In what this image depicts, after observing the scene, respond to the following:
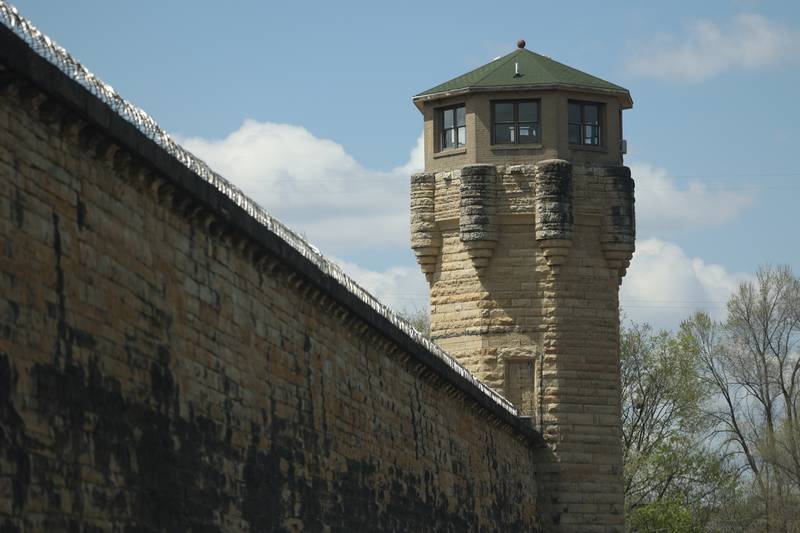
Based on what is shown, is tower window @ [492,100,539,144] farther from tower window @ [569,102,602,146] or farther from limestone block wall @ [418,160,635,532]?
tower window @ [569,102,602,146]

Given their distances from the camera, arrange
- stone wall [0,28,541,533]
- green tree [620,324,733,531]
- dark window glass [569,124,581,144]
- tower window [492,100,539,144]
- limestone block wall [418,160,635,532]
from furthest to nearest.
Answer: green tree [620,324,733,531]
dark window glass [569,124,581,144]
tower window [492,100,539,144]
limestone block wall [418,160,635,532]
stone wall [0,28,541,533]

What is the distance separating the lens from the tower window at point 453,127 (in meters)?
35.1

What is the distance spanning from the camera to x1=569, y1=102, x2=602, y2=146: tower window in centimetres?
3494

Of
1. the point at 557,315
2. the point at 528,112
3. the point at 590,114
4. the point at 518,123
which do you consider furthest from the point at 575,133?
the point at 557,315

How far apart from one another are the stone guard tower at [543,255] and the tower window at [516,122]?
0.8 inches

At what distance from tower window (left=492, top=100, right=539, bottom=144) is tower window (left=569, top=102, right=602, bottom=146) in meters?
0.77

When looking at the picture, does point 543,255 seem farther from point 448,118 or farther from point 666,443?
point 666,443

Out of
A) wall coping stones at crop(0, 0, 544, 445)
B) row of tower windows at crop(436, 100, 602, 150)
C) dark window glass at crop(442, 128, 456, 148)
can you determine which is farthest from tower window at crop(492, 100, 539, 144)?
wall coping stones at crop(0, 0, 544, 445)

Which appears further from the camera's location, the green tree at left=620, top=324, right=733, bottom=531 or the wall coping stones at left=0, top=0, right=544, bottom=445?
the green tree at left=620, top=324, right=733, bottom=531

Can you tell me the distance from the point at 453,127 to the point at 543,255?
332 cm

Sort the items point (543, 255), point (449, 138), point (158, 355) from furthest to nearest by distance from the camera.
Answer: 1. point (449, 138)
2. point (543, 255)
3. point (158, 355)

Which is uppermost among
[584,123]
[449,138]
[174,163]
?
[584,123]

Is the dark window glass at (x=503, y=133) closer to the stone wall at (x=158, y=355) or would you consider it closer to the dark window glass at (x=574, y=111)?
the dark window glass at (x=574, y=111)

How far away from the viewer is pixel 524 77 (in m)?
34.8
